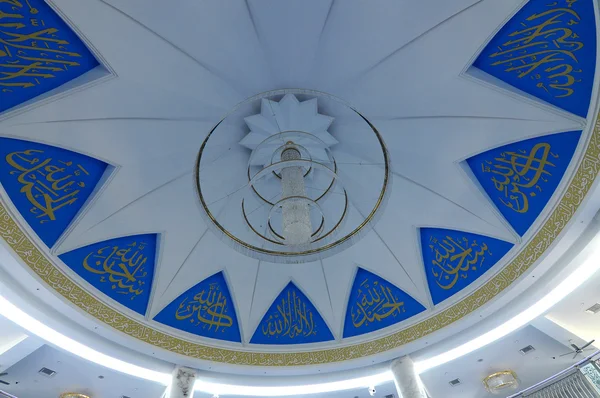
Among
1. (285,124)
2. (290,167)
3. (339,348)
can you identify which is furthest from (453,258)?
(285,124)

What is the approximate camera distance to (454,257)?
23.7 feet

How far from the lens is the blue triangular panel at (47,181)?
17.9 ft

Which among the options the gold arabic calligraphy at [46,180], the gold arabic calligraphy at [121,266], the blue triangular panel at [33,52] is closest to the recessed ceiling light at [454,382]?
the gold arabic calligraphy at [121,266]

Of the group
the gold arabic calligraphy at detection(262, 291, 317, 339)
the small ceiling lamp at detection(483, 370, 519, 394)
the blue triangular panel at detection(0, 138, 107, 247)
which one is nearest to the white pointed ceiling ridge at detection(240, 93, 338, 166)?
the blue triangular panel at detection(0, 138, 107, 247)

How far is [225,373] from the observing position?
730cm

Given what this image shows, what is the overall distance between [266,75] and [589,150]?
15.7 feet

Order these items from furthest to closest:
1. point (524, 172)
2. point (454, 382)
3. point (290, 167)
Answer: 1. point (454, 382)
2. point (524, 172)
3. point (290, 167)

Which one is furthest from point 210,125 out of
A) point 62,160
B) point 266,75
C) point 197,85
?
point 62,160

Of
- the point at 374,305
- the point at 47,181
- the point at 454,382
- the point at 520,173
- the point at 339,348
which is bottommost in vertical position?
the point at 454,382

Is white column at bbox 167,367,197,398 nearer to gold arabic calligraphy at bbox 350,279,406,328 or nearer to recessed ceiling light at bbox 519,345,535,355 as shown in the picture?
gold arabic calligraphy at bbox 350,279,406,328

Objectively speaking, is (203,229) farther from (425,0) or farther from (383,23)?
(425,0)

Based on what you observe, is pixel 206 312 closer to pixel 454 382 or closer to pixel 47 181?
pixel 47 181

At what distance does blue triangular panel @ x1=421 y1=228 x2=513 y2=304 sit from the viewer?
6.85 meters

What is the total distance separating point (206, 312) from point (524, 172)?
613cm
